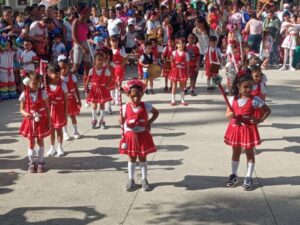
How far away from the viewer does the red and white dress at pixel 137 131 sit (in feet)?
20.1

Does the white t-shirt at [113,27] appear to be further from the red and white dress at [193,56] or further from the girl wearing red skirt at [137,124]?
the girl wearing red skirt at [137,124]

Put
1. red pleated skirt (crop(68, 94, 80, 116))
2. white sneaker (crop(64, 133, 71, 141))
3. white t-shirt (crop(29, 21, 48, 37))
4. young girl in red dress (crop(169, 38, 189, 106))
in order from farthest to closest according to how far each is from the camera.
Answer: white t-shirt (crop(29, 21, 48, 37)), young girl in red dress (crop(169, 38, 189, 106)), white sneaker (crop(64, 133, 71, 141)), red pleated skirt (crop(68, 94, 80, 116))

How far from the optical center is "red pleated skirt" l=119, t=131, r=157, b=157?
6.15m

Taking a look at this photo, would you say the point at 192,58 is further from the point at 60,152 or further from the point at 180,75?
the point at 60,152

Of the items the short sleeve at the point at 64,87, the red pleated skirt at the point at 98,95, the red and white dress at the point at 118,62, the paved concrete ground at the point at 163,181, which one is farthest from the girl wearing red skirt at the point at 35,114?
the red and white dress at the point at 118,62

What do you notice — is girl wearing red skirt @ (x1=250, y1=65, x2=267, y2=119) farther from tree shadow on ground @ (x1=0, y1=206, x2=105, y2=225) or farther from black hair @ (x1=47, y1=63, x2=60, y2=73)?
tree shadow on ground @ (x1=0, y1=206, x2=105, y2=225)

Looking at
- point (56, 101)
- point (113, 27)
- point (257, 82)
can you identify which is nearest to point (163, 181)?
point (56, 101)

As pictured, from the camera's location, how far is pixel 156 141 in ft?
27.8

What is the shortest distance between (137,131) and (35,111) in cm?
159

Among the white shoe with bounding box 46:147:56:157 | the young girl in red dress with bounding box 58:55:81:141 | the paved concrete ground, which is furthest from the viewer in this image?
the young girl in red dress with bounding box 58:55:81:141

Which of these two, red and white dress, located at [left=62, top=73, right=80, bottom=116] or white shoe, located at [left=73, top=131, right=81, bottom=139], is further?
white shoe, located at [left=73, top=131, right=81, bottom=139]

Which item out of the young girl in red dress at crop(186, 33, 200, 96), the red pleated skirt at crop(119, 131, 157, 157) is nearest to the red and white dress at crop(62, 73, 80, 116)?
the red pleated skirt at crop(119, 131, 157, 157)

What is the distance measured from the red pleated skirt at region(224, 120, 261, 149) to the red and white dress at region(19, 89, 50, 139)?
2520 mm

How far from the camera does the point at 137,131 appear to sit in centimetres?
618
